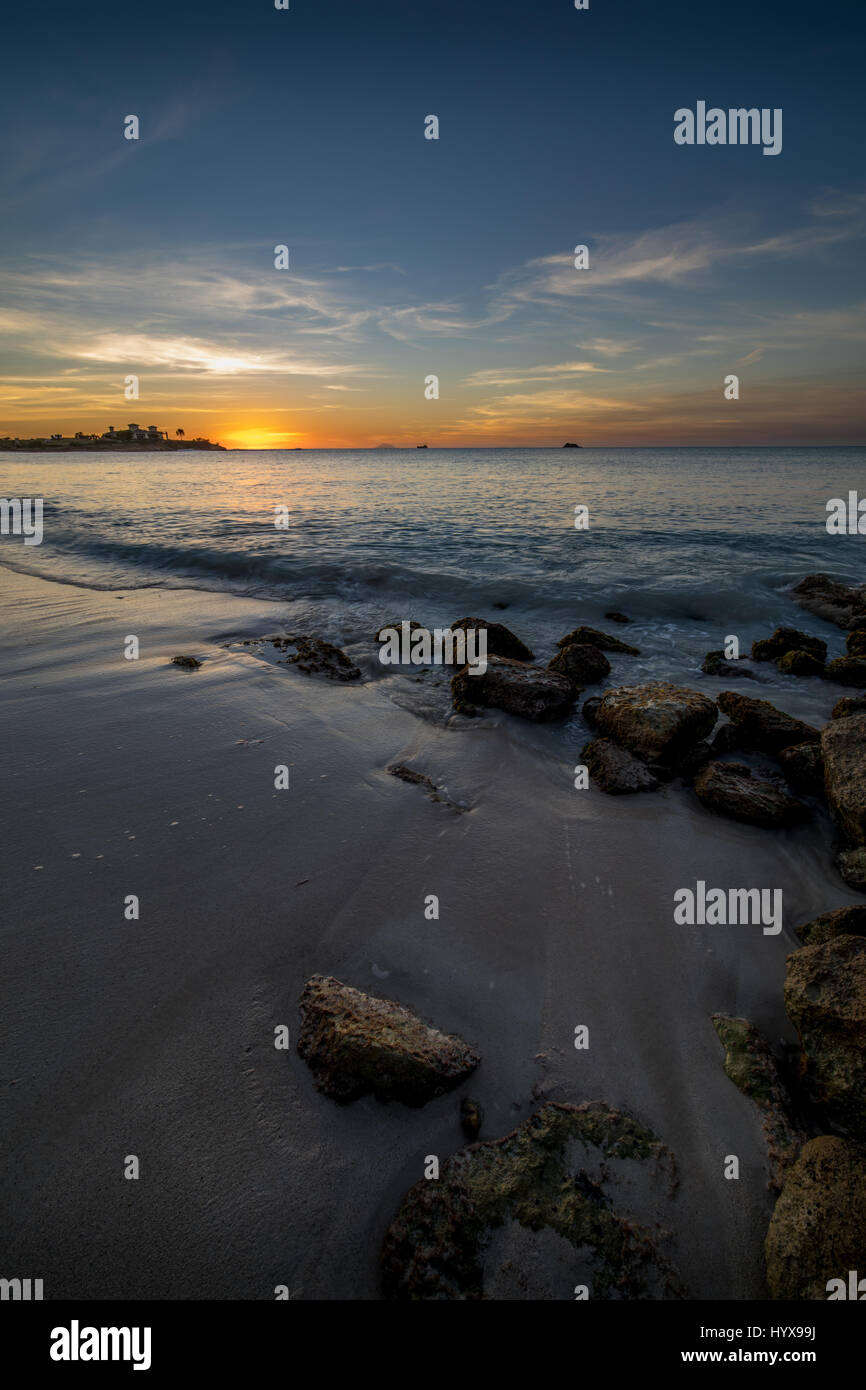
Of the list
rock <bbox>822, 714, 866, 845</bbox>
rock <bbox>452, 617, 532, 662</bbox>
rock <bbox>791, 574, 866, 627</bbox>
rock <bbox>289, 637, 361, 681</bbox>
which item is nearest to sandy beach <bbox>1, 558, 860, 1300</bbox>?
rock <bbox>822, 714, 866, 845</bbox>

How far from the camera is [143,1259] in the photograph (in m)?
2.24

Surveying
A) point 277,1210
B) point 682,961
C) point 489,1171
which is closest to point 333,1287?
point 277,1210

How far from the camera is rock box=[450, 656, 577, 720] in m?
7.38

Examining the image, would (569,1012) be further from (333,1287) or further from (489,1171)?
(333,1287)

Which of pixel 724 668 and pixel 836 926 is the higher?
pixel 724 668

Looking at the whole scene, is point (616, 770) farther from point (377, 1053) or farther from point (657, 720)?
point (377, 1053)

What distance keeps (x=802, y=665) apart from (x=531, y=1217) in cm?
936

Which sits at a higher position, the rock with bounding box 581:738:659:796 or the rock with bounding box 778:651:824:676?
the rock with bounding box 778:651:824:676

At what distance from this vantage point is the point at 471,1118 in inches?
106

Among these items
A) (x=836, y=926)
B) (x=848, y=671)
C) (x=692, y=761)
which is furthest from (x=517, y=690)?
(x=848, y=671)

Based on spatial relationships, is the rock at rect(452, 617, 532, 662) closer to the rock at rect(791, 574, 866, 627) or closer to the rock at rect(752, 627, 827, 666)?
the rock at rect(752, 627, 827, 666)

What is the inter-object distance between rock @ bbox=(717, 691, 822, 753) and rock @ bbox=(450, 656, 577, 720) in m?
2.04

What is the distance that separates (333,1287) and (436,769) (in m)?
4.12

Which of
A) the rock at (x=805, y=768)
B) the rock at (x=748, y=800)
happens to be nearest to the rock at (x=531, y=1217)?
the rock at (x=748, y=800)
